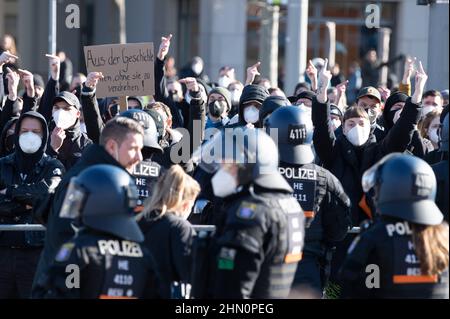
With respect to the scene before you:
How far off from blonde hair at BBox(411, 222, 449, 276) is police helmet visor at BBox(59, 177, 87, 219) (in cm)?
164

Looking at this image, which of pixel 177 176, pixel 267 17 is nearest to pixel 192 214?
pixel 177 176

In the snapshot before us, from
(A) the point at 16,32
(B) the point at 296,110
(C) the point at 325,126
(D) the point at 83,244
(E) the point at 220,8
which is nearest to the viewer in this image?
(D) the point at 83,244

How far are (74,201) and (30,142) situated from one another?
265 centimetres

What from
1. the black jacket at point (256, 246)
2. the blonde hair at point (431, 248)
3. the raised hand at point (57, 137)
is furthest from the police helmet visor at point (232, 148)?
the raised hand at point (57, 137)

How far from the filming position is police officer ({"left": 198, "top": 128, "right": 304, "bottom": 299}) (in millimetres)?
5309

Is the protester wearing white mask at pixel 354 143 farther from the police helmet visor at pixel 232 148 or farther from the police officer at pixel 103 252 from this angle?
the police officer at pixel 103 252

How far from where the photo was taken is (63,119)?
9.12 metres

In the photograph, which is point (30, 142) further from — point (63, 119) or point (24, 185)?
point (63, 119)

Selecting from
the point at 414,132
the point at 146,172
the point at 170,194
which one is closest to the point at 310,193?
the point at 146,172

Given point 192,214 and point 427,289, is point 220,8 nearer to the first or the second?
point 192,214

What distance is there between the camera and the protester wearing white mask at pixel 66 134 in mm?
8883

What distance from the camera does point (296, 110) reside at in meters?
6.96

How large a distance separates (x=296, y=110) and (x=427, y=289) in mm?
1857

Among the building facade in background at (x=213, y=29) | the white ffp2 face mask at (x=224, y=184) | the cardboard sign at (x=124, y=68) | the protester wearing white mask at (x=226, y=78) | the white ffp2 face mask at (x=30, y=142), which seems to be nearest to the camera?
the white ffp2 face mask at (x=224, y=184)
